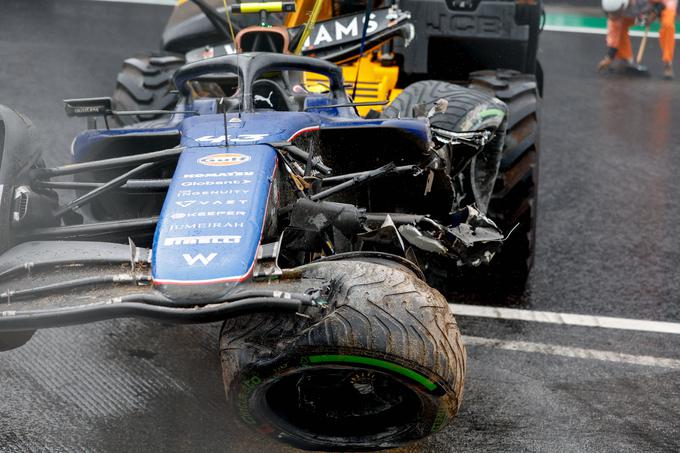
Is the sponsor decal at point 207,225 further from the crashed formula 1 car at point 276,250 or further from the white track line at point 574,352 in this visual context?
the white track line at point 574,352

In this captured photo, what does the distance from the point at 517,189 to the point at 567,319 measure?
2.65 ft

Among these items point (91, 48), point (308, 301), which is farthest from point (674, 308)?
point (91, 48)

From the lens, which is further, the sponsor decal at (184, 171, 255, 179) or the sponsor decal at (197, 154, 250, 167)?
the sponsor decal at (197, 154, 250, 167)

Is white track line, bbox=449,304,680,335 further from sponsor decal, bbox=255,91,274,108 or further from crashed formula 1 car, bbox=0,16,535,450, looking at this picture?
sponsor decal, bbox=255,91,274,108

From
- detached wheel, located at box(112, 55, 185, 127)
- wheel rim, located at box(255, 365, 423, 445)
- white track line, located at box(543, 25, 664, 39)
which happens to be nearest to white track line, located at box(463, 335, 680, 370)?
wheel rim, located at box(255, 365, 423, 445)

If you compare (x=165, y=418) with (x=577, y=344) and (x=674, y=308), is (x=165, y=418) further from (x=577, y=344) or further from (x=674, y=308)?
(x=674, y=308)

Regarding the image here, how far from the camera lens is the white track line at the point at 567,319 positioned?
18.4 feet

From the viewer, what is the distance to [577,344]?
17.6ft

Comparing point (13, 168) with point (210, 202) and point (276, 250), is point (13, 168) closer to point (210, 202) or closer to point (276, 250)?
point (210, 202)

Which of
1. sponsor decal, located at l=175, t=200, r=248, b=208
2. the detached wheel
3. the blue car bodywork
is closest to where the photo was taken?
the blue car bodywork

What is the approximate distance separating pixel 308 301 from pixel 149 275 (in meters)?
0.61

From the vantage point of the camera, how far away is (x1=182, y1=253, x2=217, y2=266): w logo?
3.53 meters

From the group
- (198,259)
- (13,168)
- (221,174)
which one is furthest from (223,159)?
(13,168)

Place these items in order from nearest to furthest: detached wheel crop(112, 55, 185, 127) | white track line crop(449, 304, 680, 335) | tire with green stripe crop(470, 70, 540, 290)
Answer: white track line crop(449, 304, 680, 335), tire with green stripe crop(470, 70, 540, 290), detached wheel crop(112, 55, 185, 127)
